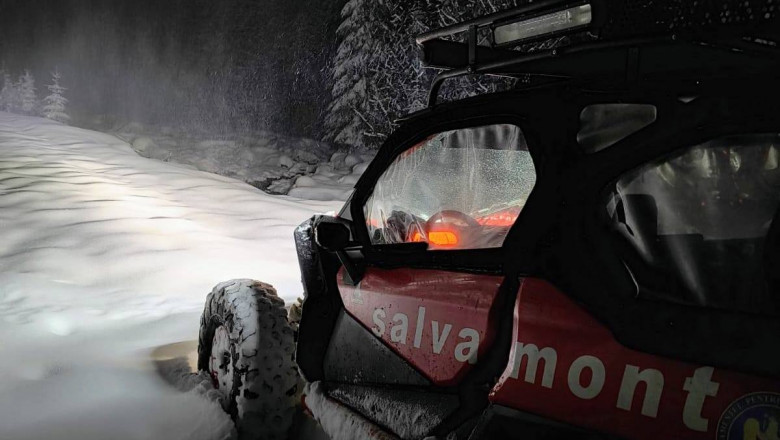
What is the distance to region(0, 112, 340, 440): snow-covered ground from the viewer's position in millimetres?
2859

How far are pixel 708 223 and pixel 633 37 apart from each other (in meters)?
0.53

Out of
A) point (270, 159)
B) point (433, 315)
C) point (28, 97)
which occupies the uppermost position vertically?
point (433, 315)

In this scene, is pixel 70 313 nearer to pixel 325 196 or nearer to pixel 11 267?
pixel 11 267

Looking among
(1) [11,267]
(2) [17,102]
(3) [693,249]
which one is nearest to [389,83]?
(1) [11,267]

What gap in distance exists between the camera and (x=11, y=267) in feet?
19.2

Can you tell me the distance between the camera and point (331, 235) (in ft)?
7.21

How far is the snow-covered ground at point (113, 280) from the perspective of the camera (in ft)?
9.38

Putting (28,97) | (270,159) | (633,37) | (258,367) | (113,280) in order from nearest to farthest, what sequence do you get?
(633,37) < (258,367) < (113,280) < (270,159) < (28,97)

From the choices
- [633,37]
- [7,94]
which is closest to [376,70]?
[633,37]

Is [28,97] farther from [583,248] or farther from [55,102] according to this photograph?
[583,248]

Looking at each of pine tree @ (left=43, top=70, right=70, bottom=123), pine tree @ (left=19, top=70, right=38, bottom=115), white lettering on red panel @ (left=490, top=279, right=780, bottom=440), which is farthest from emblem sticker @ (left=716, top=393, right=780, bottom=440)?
pine tree @ (left=19, top=70, right=38, bottom=115)

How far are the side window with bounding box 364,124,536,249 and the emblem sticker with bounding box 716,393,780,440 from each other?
104 cm

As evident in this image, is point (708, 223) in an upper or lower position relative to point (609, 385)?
upper

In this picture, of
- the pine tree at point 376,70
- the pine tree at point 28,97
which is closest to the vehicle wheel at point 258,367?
the pine tree at point 376,70
